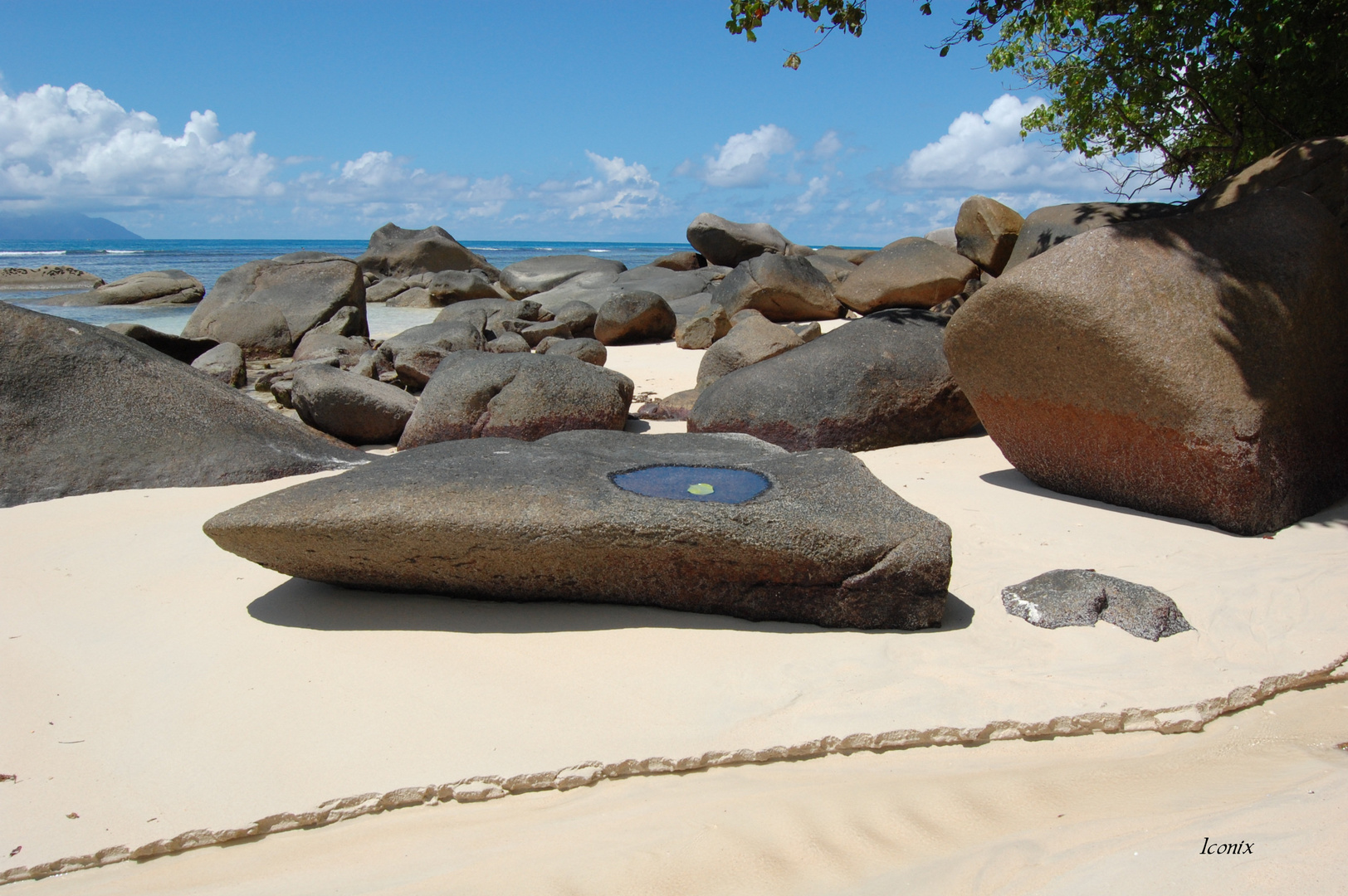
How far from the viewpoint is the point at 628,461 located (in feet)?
14.2

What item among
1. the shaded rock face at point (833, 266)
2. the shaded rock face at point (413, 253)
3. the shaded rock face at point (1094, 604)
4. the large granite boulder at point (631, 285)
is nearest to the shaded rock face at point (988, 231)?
the shaded rock face at point (833, 266)

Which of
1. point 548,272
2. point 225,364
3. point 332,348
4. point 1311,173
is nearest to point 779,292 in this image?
point 332,348

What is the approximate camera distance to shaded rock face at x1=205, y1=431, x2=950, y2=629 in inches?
136

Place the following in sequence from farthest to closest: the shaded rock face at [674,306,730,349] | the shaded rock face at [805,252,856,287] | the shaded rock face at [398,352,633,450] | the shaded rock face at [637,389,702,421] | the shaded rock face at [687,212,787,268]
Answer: the shaded rock face at [687,212,787,268]
the shaded rock face at [805,252,856,287]
the shaded rock face at [674,306,730,349]
the shaded rock face at [637,389,702,421]
the shaded rock face at [398,352,633,450]

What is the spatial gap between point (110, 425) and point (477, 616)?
3.58m

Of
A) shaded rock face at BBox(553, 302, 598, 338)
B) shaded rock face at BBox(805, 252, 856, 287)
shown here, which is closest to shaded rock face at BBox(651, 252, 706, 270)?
shaded rock face at BBox(805, 252, 856, 287)

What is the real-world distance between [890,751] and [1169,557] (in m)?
2.26

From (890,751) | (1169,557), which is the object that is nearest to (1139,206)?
(1169,557)

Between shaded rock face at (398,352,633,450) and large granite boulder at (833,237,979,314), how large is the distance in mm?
6882

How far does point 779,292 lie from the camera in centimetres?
1397

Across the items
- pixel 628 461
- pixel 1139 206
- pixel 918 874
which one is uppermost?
pixel 1139 206

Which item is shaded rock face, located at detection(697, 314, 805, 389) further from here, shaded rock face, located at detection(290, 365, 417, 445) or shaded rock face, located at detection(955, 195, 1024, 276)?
shaded rock face, located at detection(955, 195, 1024, 276)

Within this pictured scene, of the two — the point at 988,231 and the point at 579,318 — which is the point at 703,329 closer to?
the point at 579,318

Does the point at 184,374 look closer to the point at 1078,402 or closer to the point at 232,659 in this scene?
the point at 232,659
